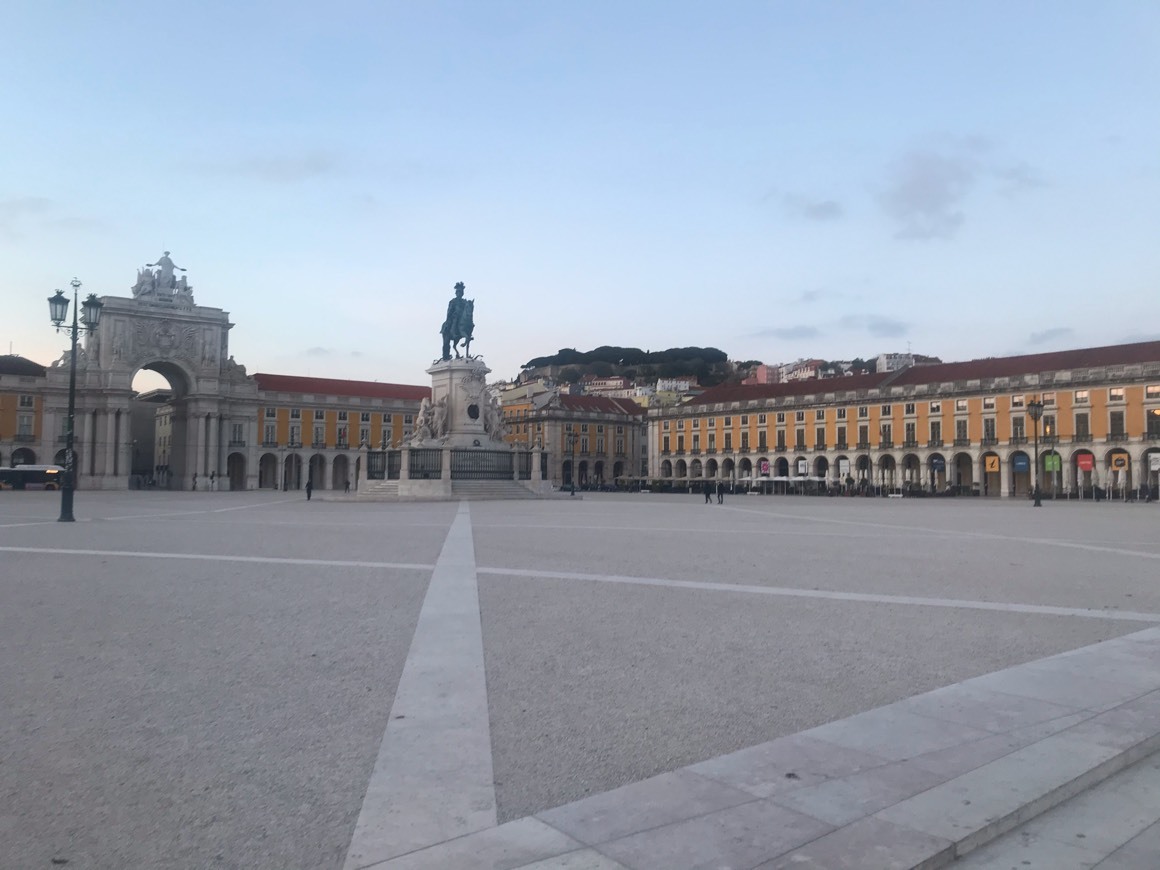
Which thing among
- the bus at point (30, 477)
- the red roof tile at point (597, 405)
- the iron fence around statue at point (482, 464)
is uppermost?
the red roof tile at point (597, 405)

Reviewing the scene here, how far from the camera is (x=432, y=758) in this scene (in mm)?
4281

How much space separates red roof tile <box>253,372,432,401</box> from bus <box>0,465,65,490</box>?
22871 millimetres

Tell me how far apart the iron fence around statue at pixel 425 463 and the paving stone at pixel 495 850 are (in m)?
A: 39.6

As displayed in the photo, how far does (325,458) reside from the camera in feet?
287

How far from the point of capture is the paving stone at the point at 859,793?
3572 mm

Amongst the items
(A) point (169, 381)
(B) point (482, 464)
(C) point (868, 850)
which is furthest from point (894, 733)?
(A) point (169, 381)

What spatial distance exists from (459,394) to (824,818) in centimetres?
4171

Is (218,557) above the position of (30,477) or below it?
above

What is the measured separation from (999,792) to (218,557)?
12084 millimetres

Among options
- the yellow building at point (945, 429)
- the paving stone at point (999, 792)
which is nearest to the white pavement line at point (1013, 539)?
the paving stone at point (999, 792)

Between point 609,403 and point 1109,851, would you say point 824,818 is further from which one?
point 609,403

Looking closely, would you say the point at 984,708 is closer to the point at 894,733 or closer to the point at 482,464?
the point at 894,733

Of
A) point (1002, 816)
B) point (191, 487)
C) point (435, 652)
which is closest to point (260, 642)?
point (435, 652)

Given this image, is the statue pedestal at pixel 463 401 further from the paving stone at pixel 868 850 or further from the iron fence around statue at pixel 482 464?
the paving stone at pixel 868 850
